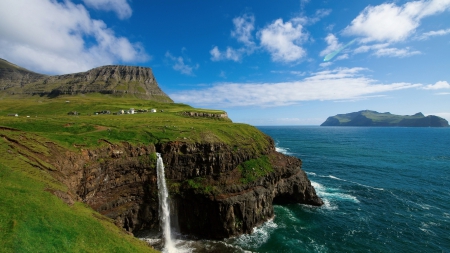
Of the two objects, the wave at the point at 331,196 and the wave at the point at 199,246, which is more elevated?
the wave at the point at 331,196

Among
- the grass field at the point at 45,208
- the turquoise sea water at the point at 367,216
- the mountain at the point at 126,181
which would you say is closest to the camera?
the grass field at the point at 45,208

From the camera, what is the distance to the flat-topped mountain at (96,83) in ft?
489

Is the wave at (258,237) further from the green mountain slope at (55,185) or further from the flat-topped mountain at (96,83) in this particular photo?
the flat-topped mountain at (96,83)

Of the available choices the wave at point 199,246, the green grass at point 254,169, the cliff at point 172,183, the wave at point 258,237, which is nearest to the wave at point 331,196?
the cliff at point 172,183

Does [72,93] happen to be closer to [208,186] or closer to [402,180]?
[208,186]

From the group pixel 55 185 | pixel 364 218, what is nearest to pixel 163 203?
pixel 55 185

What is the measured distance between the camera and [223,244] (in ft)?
115

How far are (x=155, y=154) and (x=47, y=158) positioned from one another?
15753 millimetres

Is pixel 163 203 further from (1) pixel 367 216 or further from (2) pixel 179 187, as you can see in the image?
(1) pixel 367 216

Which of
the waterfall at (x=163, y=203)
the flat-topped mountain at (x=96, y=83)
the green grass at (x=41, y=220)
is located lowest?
the waterfall at (x=163, y=203)

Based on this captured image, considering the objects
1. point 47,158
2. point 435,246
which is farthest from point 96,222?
point 435,246

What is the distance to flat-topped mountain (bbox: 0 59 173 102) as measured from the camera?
489ft

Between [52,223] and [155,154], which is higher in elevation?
[155,154]

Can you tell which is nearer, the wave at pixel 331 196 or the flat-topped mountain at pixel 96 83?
the wave at pixel 331 196
